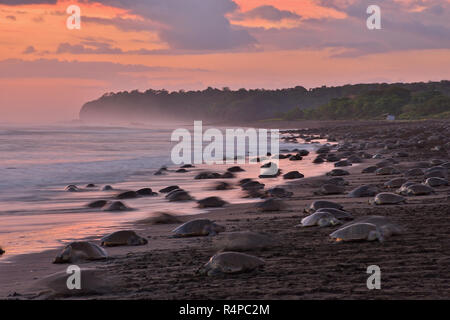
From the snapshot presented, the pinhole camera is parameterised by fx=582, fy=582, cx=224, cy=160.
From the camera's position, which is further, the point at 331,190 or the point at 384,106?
the point at 384,106

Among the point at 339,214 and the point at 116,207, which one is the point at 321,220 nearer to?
the point at 339,214

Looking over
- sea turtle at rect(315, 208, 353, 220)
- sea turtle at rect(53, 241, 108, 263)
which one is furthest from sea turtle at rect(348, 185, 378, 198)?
sea turtle at rect(53, 241, 108, 263)

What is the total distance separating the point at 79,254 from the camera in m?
6.96

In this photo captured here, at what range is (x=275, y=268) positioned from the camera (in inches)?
237

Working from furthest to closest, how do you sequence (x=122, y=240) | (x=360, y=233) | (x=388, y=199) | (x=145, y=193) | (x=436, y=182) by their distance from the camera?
(x=145, y=193), (x=436, y=182), (x=388, y=199), (x=122, y=240), (x=360, y=233)

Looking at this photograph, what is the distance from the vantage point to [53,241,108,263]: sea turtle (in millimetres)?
6945

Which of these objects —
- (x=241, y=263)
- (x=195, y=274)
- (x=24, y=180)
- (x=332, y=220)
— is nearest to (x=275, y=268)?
(x=241, y=263)

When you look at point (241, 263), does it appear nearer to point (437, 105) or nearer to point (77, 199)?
point (77, 199)

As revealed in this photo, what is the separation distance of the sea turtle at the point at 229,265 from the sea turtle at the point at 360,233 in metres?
1.52

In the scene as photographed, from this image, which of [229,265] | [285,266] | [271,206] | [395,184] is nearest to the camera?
[229,265]

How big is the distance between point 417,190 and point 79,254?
710 cm

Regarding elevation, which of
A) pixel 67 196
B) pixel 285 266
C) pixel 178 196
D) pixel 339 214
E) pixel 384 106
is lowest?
pixel 67 196

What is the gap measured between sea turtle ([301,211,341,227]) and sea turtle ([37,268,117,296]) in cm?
359

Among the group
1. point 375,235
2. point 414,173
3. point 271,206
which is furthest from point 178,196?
point 375,235
